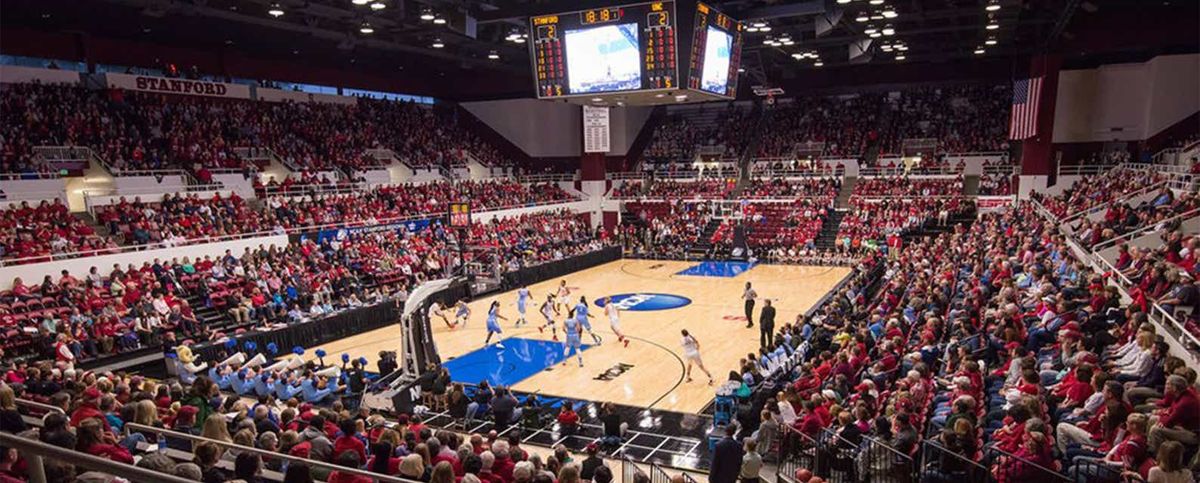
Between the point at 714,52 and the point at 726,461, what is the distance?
38.0 ft

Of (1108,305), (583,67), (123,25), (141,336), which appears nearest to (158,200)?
(123,25)

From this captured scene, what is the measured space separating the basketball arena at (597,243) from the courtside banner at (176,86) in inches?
4.7

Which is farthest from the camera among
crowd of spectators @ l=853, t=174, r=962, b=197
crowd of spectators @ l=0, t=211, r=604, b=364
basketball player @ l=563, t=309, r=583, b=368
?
crowd of spectators @ l=853, t=174, r=962, b=197

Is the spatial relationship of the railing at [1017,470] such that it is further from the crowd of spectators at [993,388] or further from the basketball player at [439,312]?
the basketball player at [439,312]

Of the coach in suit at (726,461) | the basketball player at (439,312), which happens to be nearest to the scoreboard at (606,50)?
the basketball player at (439,312)

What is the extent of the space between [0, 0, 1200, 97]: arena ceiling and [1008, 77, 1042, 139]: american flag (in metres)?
1.48

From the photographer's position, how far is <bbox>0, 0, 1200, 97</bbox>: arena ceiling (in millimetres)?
22953

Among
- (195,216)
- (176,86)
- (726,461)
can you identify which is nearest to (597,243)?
(195,216)

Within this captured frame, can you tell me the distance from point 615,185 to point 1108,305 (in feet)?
119

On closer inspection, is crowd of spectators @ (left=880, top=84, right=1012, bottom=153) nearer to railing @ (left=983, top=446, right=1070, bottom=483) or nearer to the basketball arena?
the basketball arena

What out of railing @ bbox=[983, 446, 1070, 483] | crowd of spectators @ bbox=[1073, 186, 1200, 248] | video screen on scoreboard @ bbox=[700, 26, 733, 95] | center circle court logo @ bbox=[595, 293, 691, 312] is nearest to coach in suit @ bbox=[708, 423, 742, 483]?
railing @ bbox=[983, 446, 1070, 483]

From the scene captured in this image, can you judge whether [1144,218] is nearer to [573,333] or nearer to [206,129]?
[573,333]

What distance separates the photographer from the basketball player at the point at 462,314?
73.5ft

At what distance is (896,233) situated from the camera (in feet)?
108
